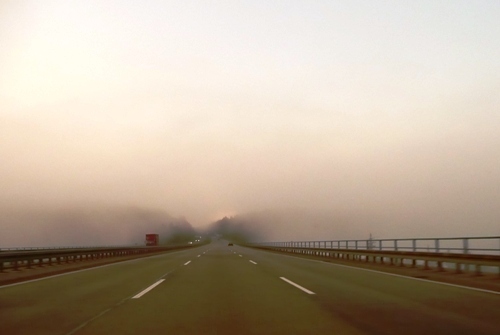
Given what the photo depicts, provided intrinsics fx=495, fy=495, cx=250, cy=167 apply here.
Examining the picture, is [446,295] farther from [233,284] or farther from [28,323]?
[28,323]

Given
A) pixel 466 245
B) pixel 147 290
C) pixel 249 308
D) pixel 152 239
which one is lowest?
pixel 152 239

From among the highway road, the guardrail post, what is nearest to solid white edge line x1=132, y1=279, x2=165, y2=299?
the highway road

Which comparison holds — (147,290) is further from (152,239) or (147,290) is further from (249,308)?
(152,239)

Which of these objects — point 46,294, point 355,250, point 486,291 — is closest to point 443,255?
point 486,291

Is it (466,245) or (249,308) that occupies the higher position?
(466,245)

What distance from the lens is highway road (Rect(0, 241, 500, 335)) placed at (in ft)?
26.2

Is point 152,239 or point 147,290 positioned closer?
point 147,290

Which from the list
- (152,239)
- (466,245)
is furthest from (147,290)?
(152,239)

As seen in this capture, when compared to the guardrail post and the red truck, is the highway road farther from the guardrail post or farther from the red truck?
the red truck

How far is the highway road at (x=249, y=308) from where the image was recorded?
7984 mm

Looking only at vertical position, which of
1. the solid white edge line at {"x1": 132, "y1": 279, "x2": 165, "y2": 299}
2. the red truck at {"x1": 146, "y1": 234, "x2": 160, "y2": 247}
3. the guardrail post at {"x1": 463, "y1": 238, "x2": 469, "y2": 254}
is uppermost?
the guardrail post at {"x1": 463, "y1": 238, "x2": 469, "y2": 254}

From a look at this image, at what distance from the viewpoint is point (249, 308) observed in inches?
403

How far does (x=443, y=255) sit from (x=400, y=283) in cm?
537

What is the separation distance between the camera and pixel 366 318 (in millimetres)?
8867
